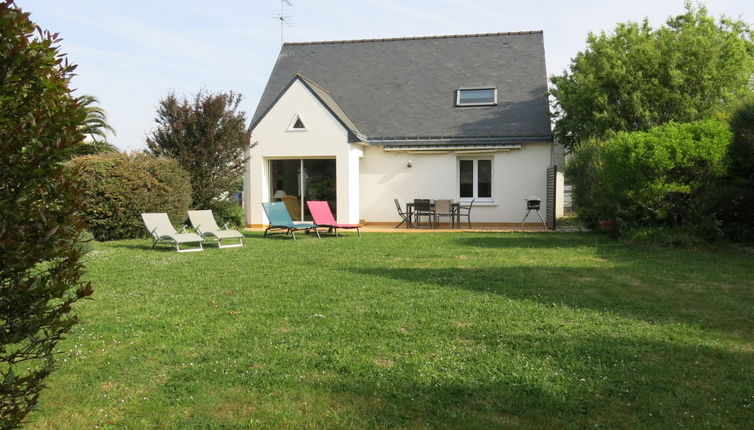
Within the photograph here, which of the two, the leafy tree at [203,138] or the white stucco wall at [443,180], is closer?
the leafy tree at [203,138]

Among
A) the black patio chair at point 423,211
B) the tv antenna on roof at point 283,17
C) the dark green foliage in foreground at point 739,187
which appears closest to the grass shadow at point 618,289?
the dark green foliage in foreground at point 739,187

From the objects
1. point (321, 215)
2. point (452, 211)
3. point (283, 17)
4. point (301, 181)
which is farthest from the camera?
point (283, 17)

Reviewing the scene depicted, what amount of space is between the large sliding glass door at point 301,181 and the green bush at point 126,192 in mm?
5471

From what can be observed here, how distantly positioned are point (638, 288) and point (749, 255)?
4.99m

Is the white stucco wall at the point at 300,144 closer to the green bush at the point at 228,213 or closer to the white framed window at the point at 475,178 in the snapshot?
the green bush at the point at 228,213

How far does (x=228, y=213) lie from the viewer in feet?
63.4

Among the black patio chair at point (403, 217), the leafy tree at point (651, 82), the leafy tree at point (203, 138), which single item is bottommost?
the black patio chair at point (403, 217)

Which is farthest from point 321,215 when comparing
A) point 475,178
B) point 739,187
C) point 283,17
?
point 283,17

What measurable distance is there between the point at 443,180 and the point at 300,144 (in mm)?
5459

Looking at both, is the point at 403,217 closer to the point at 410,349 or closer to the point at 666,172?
the point at 666,172

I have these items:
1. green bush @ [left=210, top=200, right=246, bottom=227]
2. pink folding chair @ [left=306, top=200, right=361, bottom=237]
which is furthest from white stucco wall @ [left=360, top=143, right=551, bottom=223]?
pink folding chair @ [left=306, top=200, right=361, bottom=237]

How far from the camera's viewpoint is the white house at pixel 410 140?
20.6 metres

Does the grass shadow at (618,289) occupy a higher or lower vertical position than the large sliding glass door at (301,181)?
lower

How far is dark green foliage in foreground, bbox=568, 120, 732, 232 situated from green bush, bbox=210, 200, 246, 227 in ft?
38.1
